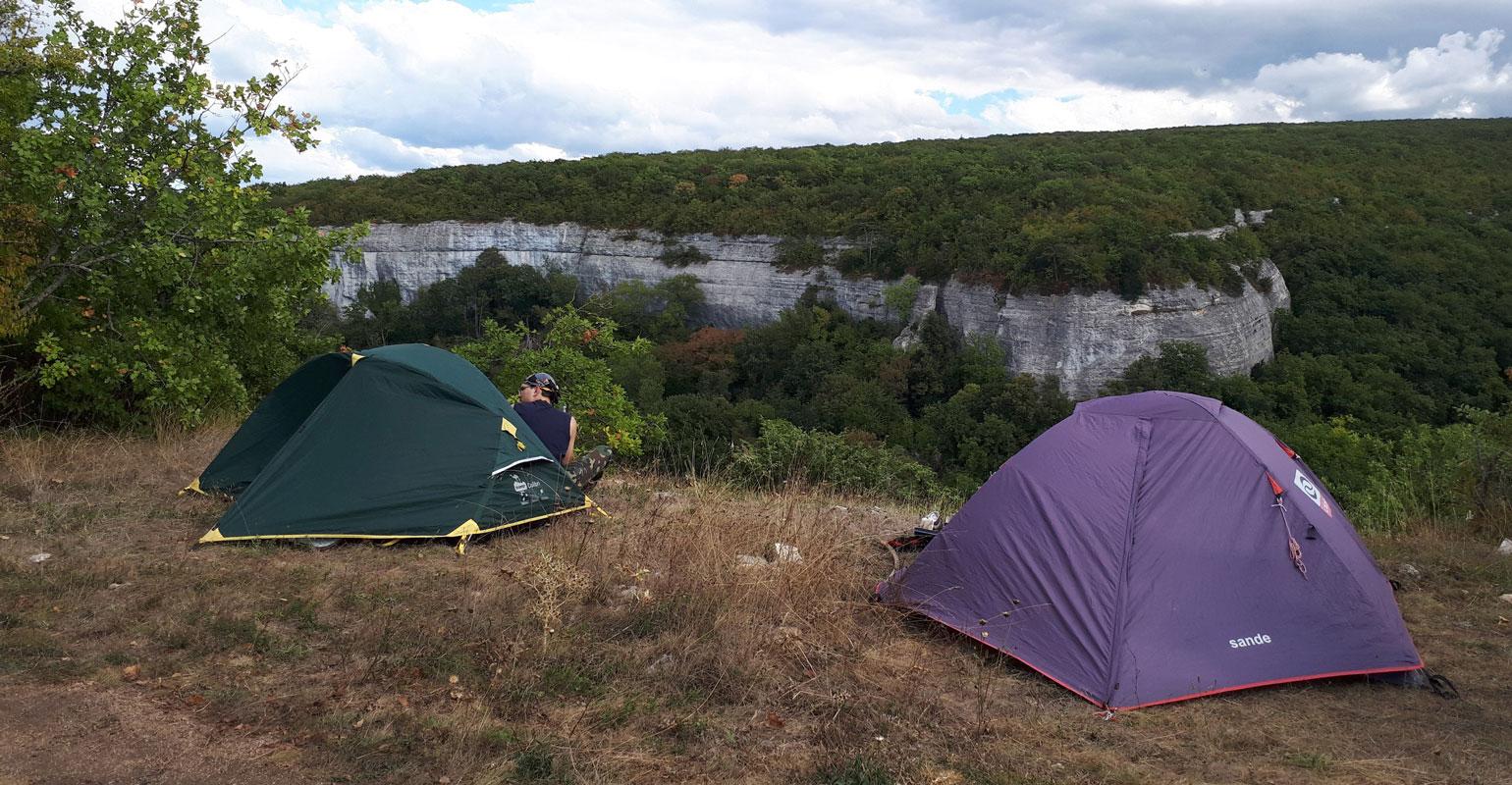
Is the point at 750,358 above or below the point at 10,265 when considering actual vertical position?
below

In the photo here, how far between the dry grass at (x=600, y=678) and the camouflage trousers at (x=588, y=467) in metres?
0.91

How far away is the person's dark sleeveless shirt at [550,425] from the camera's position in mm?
7188

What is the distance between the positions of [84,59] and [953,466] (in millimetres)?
28342

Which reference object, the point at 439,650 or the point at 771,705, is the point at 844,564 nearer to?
the point at 771,705

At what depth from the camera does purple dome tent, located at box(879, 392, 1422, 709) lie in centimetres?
479

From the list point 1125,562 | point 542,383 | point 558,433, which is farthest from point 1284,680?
point 542,383

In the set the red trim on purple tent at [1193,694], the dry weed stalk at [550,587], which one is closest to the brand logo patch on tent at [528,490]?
the dry weed stalk at [550,587]

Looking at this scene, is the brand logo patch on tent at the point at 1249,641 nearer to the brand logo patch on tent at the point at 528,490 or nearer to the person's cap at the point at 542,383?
the brand logo patch on tent at the point at 528,490

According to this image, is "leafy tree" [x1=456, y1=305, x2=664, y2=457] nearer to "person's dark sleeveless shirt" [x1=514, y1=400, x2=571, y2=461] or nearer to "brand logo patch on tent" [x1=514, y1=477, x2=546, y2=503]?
"person's dark sleeveless shirt" [x1=514, y1=400, x2=571, y2=461]

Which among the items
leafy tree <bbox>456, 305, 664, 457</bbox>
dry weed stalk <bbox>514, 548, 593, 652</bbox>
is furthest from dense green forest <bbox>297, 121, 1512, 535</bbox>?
dry weed stalk <bbox>514, 548, 593, 652</bbox>

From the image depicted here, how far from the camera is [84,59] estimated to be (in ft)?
27.9

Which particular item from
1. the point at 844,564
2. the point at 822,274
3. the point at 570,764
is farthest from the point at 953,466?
the point at 570,764

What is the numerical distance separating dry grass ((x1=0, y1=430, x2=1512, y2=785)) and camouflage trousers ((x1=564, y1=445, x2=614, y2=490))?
0.91m

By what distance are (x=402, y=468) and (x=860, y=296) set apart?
48.8m
